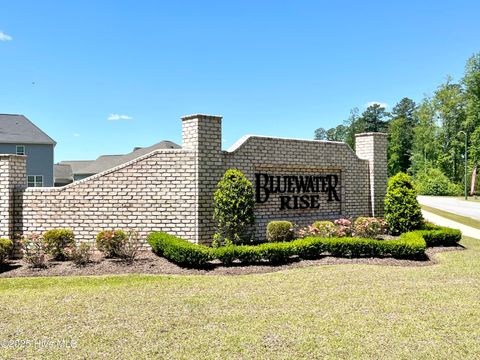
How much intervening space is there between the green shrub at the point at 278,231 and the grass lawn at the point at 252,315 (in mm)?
2353

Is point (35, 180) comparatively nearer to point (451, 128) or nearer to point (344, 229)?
point (344, 229)

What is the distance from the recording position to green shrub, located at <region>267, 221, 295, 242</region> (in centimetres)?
1160

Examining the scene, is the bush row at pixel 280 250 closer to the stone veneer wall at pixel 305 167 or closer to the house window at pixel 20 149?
the stone veneer wall at pixel 305 167

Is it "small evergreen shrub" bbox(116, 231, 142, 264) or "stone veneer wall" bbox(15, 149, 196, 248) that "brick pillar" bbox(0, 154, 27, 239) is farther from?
"small evergreen shrub" bbox(116, 231, 142, 264)

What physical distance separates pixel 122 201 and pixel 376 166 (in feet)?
31.0

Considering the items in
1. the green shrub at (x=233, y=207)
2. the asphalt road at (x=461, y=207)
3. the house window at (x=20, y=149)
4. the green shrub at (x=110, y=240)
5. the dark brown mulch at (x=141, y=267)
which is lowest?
the asphalt road at (x=461, y=207)

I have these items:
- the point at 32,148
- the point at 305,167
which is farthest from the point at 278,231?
the point at 32,148

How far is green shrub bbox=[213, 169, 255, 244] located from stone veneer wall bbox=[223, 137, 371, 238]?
93 centimetres

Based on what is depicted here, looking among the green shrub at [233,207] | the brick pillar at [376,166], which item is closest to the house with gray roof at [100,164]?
the brick pillar at [376,166]

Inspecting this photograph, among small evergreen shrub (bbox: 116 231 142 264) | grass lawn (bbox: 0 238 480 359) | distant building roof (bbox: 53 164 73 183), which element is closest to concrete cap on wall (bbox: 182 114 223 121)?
small evergreen shrub (bbox: 116 231 142 264)

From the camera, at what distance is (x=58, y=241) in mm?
10242

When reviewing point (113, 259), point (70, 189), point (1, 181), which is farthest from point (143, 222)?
point (1, 181)

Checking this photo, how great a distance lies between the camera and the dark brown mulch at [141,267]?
9273mm

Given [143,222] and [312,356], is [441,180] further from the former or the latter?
[312,356]
